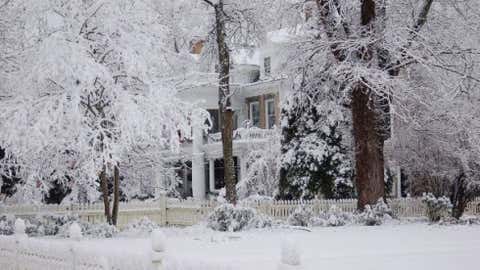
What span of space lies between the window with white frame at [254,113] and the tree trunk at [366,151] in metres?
15.9

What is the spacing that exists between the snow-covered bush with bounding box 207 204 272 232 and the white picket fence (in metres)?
2.44

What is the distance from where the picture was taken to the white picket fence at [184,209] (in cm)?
2062

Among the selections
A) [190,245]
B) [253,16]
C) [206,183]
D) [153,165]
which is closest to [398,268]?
[190,245]

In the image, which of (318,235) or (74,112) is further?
(318,235)

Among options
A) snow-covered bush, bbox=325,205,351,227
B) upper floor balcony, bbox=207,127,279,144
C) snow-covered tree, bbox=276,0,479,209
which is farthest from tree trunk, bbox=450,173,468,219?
upper floor balcony, bbox=207,127,279,144

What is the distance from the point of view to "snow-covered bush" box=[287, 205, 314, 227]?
19.3 meters

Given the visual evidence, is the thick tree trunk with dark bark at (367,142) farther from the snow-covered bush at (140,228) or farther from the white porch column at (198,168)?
the white porch column at (198,168)

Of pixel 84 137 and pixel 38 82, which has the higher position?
pixel 38 82

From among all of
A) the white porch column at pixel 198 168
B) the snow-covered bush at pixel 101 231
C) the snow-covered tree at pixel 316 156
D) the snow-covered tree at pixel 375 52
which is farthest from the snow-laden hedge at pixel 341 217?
the white porch column at pixel 198 168

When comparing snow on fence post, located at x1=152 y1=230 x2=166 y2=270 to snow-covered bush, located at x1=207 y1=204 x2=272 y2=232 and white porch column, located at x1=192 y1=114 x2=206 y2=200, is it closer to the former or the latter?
snow-covered bush, located at x1=207 y1=204 x2=272 y2=232

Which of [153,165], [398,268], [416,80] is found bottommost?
[398,268]

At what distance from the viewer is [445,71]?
1967 centimetres

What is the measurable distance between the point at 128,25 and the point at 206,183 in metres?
22.1

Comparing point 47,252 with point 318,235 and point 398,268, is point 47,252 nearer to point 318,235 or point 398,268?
point 398,268
